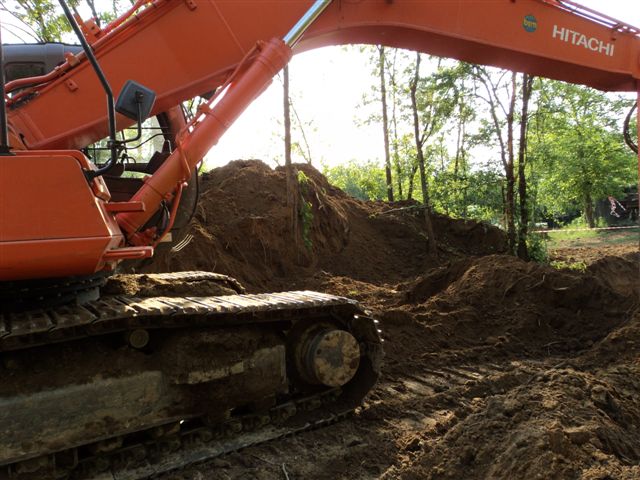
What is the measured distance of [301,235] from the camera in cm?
1109

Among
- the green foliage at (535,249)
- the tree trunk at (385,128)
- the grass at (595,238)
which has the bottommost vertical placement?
the grass at (595,238)

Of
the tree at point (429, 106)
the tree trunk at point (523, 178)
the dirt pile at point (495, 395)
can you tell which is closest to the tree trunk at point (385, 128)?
the tree at point (429, 106)

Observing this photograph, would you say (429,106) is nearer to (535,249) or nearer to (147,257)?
(535,249)

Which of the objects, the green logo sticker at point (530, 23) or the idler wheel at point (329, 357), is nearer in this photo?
the idler wheel at point (329, 357)

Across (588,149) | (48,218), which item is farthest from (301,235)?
(588,149)

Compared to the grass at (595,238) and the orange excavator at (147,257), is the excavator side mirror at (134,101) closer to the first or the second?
the orange excavator at (147,257)

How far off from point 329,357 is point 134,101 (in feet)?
7.17

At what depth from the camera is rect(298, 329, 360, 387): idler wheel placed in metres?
3.77

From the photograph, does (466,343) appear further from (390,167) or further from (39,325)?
(390,167)

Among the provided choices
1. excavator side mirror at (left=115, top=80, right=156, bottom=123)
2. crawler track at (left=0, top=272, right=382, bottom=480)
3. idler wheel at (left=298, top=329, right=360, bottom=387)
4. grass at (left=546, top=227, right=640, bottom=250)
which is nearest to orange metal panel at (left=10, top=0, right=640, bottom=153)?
excavator side mirror at (left=115, top=80, right=156, bottom=123)

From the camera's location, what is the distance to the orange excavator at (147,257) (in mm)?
2738

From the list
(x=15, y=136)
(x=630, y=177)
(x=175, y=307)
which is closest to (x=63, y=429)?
(x=175, y=307)

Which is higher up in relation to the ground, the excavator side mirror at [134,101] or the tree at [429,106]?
the tree at [429,106]

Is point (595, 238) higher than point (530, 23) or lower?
lower
